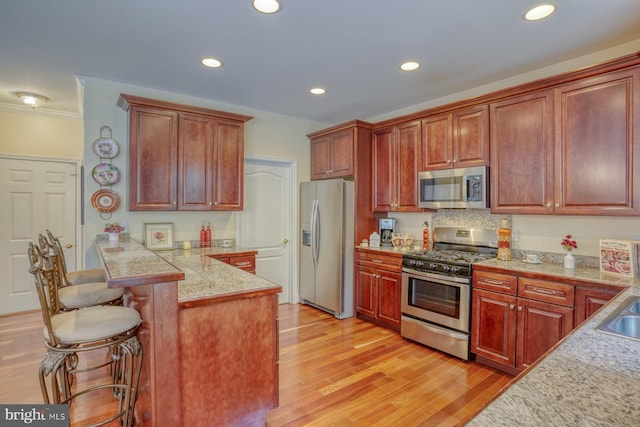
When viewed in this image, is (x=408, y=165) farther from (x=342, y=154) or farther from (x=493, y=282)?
(x=493, y=282)

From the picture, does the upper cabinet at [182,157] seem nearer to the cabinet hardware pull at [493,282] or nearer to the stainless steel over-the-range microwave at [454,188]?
the stainless steel over-the-range microwave at [454,188]

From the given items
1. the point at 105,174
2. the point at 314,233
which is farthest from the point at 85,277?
the point at 314,233

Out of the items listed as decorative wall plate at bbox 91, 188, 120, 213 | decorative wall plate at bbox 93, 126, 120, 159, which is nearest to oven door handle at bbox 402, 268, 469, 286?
decorative wall plate at bbox 91, 188, 120, 213

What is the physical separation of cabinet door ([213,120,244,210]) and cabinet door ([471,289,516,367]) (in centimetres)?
276

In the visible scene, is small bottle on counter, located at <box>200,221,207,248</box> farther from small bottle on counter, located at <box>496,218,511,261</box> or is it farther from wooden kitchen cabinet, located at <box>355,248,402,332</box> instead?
small bottle on counter, located at <box>496,218,511,261</box>

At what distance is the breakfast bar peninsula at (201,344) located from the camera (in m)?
1.63

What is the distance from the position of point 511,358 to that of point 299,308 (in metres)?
2.64

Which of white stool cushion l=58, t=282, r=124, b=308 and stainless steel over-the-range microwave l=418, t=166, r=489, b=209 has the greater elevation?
stainless steel over-the-range microwave l=418, t=166, r=489, b=209

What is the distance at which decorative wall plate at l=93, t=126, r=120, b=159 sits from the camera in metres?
3.29

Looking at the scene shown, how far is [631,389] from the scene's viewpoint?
2.94 ft

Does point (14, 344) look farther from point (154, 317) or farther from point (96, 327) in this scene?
point (154, 317)

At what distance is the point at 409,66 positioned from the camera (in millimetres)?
2984

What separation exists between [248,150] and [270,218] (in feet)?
3.24

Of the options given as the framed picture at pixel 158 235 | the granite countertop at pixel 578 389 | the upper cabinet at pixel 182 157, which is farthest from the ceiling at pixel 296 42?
the granite countertop at pixel 578 389
